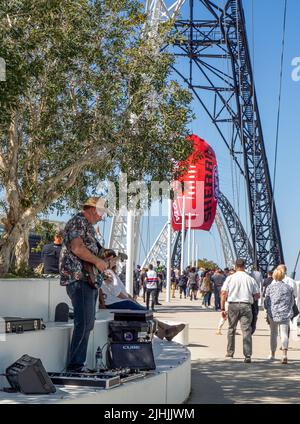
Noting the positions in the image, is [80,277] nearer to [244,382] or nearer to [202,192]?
[244,382]

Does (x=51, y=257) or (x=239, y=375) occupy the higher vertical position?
(x=51, y=257)

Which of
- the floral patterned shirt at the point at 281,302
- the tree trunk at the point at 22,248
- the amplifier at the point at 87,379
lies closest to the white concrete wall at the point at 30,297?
the amplifier at the point at 87,379

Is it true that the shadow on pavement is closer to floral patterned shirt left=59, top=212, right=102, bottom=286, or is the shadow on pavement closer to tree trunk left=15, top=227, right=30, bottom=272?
floral patterned shirt left=59, top=212, right=102, bottom=286

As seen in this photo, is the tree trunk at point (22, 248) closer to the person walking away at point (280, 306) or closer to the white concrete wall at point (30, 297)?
the person walking away at point (280, 306)

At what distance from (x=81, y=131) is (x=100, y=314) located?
176 inches

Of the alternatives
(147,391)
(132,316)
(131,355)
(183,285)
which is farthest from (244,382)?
(183,285)

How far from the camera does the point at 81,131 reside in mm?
14273

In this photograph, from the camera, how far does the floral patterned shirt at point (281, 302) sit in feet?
48.5

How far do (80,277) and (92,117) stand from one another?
6.55 m

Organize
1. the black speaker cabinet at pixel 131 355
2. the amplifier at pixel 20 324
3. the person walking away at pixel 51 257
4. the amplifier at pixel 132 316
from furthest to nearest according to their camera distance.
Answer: the person walking away at pixel 51 257 < the amplifier at pixel 132 316 < the black speaker cabinet at pixel 131 355 < the amplifier at pixel 20 324

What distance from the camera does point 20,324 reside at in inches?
304

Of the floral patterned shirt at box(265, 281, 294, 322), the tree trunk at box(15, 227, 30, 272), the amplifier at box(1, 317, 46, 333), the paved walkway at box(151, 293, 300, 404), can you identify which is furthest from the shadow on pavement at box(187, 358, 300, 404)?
the tree trunk at box(15, 227, 30, 272)

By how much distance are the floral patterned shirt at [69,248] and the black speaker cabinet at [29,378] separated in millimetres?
1389
